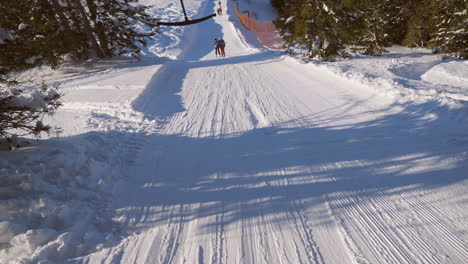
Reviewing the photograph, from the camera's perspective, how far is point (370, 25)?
18734 mm

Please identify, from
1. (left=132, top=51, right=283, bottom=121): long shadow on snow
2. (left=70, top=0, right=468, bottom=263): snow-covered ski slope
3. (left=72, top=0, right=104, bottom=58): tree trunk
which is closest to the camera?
(left=70, top=0, right=468, bottom=263): snow-covered ski slope

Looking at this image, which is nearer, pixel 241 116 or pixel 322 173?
pixel 322 173

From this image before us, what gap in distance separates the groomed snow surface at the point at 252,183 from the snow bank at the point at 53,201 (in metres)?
0.02

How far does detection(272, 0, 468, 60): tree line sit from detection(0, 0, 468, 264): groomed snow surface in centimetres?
584

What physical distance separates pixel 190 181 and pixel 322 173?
7.19 ft

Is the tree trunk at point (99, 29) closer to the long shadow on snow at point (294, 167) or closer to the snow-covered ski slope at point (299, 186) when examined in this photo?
the snow-covered ski slope at point (299, 186)

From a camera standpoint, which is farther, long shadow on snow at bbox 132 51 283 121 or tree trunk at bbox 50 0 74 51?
tree trunk at bbox 50 0 74 51

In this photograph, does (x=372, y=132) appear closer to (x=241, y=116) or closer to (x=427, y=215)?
(x=427, y=215)

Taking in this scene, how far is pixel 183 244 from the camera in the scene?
2.72 m

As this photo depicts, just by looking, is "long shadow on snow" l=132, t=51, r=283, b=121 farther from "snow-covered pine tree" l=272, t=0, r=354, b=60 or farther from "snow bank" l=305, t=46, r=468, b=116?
"snow bank" l=305, t=46, r=468, b=116

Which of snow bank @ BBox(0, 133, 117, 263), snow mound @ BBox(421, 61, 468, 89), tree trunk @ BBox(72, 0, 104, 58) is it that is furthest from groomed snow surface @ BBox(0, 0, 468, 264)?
tree trunk @ BBox(72, 0, 104, 58)

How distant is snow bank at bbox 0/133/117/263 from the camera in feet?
8.63

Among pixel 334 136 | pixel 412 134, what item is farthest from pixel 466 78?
pixel 334 136

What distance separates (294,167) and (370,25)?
20.4 meters
